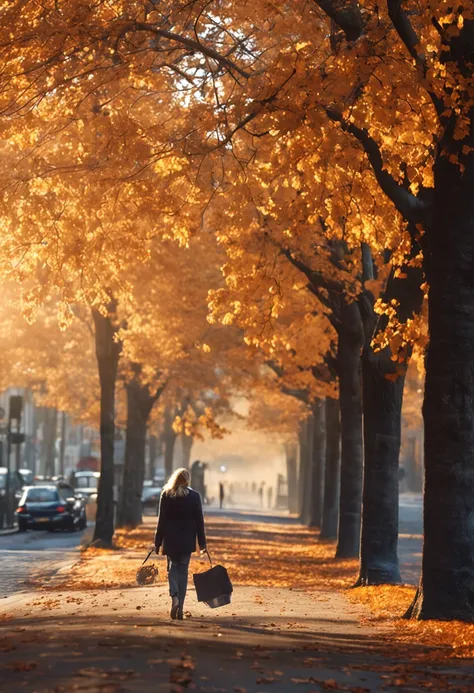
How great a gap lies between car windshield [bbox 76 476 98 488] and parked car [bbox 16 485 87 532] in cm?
2485

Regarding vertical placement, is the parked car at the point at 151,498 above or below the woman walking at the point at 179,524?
above

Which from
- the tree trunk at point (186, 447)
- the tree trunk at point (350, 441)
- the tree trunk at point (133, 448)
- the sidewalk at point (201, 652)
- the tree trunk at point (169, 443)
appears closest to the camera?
the sidewalk at point (201, 652)

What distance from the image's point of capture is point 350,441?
92.4 feet

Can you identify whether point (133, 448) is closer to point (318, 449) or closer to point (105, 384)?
point (318, 449)

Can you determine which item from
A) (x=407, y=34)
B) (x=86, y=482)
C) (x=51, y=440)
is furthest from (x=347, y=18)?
(x=51, y=440)

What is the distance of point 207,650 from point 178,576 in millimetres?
3180

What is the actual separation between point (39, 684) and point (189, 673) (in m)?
1.17

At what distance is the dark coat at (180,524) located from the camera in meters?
14.9

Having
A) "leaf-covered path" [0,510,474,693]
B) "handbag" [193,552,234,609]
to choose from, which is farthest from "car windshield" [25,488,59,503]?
"handbag" [193,552,234,609]

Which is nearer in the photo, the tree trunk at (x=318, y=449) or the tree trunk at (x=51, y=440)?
the tree trunk at (x=318, y=449)

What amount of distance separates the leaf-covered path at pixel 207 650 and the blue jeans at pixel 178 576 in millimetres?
341

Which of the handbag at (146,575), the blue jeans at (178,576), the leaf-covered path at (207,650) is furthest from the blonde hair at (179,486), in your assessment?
the leaf-covered path at (207,650)

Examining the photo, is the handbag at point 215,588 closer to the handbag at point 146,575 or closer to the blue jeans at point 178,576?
the blue jeans at point 178,576

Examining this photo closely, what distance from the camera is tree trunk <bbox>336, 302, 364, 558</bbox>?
28031mm
